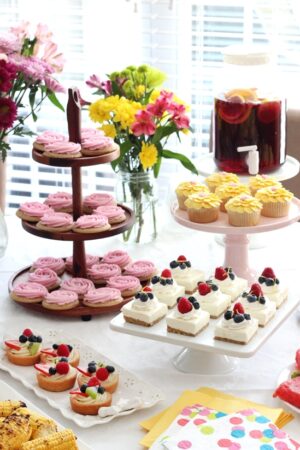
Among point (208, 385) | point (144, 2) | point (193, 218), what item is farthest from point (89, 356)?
point (144, 2)

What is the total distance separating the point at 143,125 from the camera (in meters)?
2.19

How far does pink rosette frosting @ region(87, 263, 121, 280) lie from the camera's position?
2047mm

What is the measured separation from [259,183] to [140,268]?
0.31 meters

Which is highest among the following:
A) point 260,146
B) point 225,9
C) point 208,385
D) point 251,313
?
point 225,9

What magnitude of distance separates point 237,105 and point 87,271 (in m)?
0.49

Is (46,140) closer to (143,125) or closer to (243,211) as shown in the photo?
(143,125)

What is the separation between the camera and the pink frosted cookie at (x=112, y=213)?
6.69 ft

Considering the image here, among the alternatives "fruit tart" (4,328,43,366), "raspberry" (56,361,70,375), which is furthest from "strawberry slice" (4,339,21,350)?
"raspberry" (56,361,70,375)

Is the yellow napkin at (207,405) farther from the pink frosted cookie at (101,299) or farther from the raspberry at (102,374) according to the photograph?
the pink frosted cookie at (101,299)

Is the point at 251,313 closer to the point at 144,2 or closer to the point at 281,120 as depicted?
the point at 281,120

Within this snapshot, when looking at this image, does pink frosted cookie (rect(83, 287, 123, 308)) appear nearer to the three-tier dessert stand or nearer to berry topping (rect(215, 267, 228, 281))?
the three-tier dessert stand

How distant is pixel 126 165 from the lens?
2.29m

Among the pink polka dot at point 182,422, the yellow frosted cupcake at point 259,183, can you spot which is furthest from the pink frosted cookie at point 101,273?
the pink polka dot at point 182,422

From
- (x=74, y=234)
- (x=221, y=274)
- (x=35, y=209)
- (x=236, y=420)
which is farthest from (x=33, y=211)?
(x=236, y=420)
